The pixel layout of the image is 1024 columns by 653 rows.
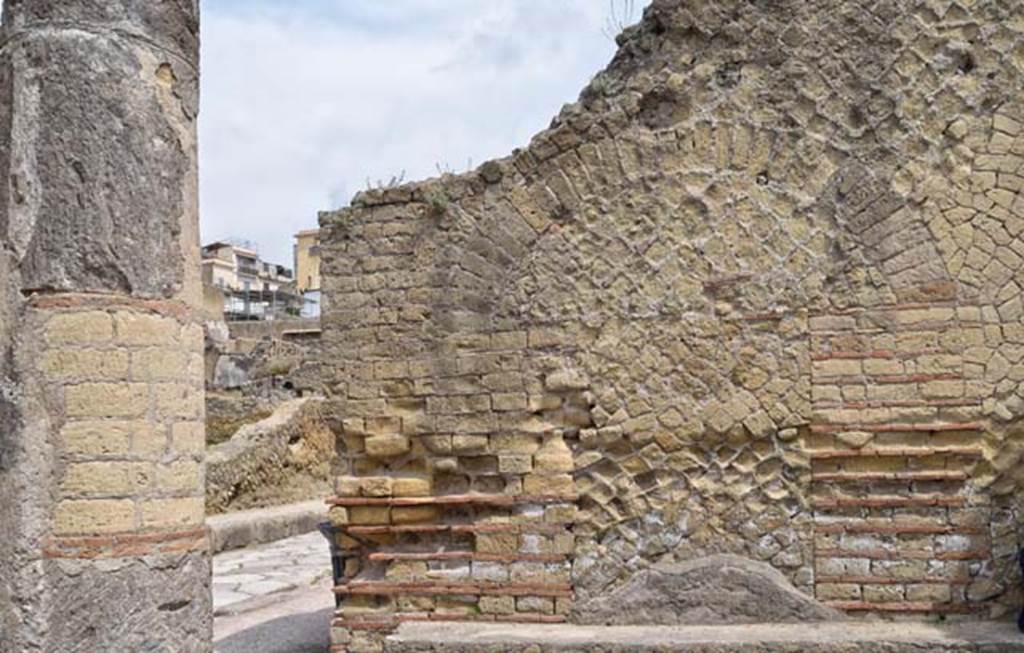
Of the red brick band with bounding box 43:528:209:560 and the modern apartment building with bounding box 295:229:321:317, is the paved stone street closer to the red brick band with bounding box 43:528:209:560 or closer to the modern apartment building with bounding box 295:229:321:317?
the red brick band with bounding box 43:528:209:560

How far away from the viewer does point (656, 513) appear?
557 centimetres

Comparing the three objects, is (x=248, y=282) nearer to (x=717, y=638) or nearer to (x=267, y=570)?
(x=267, y=570)

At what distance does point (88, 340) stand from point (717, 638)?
309 centimetres

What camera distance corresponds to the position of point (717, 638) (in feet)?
16.8

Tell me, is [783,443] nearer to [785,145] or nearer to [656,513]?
[656,513]

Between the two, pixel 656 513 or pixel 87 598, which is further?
pixel 656 513

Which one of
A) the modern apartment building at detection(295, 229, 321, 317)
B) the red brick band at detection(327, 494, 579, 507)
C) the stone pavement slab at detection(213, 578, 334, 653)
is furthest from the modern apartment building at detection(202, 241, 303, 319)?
the red brick band at detection(327, 494, 579, 507)

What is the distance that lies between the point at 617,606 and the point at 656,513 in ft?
1.60

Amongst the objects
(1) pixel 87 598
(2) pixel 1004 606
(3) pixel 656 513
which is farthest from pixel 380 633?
(2) pixel 1004 606

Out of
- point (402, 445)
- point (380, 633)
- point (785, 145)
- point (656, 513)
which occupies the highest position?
point (785, 145)

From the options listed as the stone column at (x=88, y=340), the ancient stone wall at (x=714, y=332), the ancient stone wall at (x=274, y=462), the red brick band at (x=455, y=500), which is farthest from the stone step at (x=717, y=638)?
the ancient stone wall at (x=274, y=462)

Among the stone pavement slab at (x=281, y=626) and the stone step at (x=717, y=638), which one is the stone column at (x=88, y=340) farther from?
the stone pavement slab at (x=281, y=626)

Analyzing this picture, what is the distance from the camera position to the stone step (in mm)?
4918

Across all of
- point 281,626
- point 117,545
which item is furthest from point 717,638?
point 281,626
